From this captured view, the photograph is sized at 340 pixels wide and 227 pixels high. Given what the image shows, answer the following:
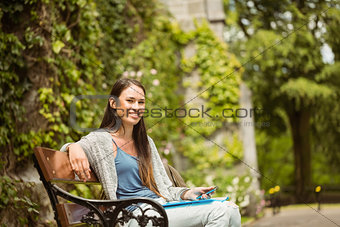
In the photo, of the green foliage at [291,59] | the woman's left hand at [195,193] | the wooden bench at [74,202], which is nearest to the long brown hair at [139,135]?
the woman's left hand at [195,193]

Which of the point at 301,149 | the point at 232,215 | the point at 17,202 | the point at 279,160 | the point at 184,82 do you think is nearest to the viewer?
the point at 232,215

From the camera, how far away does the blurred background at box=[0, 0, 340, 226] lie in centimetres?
342

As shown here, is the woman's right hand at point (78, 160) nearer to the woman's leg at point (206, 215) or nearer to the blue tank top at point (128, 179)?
the blue tank top at point (128, 179)

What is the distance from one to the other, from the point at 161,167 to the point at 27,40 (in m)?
1.75

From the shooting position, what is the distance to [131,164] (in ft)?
7.47

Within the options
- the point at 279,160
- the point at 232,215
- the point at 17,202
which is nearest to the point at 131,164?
the point at 232,215

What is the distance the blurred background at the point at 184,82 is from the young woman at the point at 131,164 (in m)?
1.15

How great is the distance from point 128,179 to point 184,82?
4.62 m

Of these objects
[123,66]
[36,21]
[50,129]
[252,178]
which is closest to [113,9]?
[123,66]

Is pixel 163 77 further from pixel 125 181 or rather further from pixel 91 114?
pixel 125 181

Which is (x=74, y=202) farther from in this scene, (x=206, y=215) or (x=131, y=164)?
(x=206, y=215)

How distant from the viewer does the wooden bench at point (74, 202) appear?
1940 mm

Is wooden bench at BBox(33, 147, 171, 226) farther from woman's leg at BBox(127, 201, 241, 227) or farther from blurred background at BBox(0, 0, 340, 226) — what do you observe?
blurred background at BBox(0, 0, 340, 226)

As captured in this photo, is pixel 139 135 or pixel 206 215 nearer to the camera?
pixel 206 215
